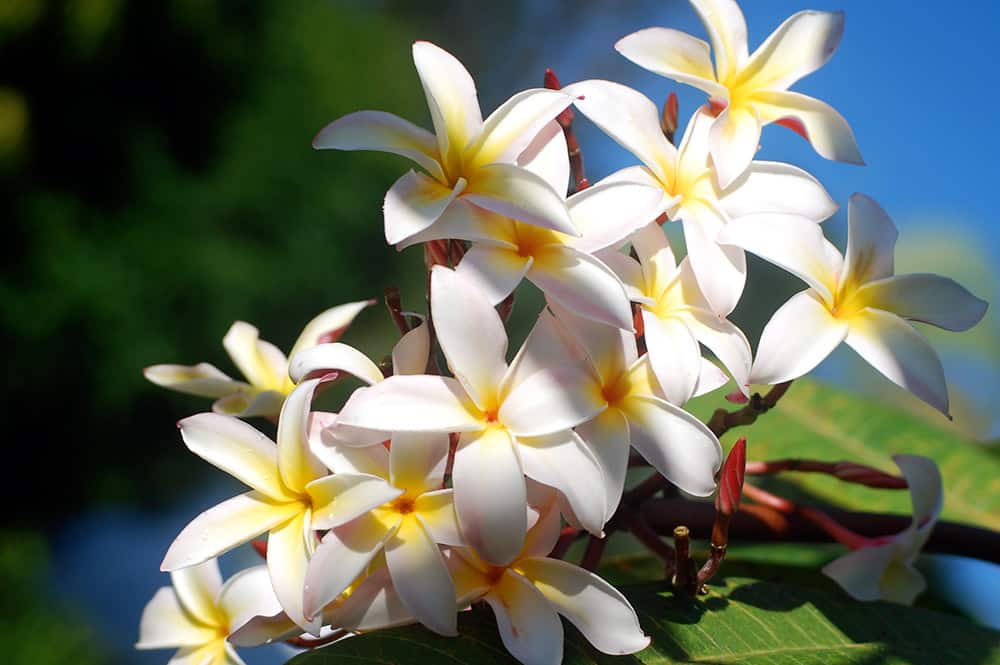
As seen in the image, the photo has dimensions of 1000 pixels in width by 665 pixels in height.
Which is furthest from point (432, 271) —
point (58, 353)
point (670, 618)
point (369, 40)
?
point (369, 40)

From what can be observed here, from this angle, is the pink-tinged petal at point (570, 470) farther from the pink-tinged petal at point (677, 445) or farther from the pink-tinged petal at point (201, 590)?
the pink-tinged petal at point (201, 590)

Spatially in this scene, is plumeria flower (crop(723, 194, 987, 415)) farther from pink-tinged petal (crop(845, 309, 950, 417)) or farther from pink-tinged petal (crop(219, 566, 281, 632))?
pink-tinged petal (crop(219, 566, 281, 632))

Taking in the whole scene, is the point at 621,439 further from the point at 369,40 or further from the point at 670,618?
the point at 369,40

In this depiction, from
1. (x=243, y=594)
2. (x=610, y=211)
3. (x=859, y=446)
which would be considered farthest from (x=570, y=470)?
(x=859, y=446)

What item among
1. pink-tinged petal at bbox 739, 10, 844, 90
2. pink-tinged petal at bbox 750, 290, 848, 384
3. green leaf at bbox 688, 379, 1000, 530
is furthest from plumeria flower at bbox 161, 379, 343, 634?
green leaf at bbox 688, 379, 1000, 530

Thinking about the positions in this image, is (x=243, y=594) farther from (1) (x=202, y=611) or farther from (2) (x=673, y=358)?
(2) (x=673, y=358)
